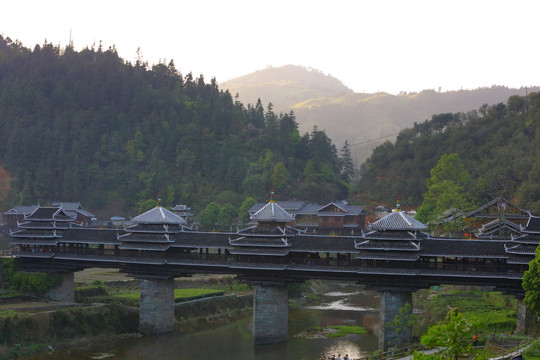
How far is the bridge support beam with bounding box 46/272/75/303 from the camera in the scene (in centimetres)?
5169

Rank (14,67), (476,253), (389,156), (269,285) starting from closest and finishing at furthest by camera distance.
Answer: (476,253) → (269,285) → (389,156) → (14,67)

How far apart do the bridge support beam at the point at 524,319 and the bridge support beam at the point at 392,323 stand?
6681 millimetres

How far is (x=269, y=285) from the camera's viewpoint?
44938mm

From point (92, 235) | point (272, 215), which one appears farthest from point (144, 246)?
point (272, 215)

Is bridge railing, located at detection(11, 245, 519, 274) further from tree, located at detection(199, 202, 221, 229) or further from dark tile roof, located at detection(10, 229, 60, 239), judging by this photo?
tree, located at detection(199, 202, 221, 229)

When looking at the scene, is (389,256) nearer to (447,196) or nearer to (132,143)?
(447,196)

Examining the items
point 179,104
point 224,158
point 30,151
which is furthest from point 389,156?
point 30,151

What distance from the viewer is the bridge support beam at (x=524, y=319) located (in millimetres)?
38756

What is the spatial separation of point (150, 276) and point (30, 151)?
82.9m

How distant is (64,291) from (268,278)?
18.4 m

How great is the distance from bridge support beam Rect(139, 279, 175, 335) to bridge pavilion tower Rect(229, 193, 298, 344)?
6.90 m

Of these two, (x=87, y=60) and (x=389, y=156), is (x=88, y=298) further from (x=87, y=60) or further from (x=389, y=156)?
(x=87, y=60)

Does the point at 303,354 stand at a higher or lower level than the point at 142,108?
lower

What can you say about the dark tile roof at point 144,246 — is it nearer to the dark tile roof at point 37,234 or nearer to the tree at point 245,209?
the dark tile roof at point 37,234
